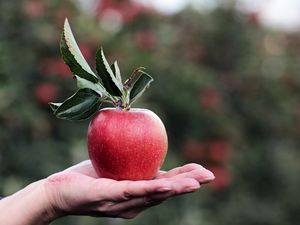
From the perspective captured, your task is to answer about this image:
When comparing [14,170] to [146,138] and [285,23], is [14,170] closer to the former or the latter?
[146,138]

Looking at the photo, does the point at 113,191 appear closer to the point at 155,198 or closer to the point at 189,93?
the point at 155,198

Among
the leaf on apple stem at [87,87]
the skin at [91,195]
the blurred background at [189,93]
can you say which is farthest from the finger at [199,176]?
the blurred background at [189,93]

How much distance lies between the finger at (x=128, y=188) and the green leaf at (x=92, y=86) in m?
0.33

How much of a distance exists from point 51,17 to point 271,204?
4007 millimetres

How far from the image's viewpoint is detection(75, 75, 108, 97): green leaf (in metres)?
2.28

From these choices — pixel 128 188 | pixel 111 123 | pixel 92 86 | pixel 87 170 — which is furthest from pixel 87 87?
pixel 128 188

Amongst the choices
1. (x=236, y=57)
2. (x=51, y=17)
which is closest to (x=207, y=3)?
(x=236, y=57)

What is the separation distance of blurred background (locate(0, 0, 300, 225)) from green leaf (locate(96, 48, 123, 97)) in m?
1.95

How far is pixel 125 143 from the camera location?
2.27m

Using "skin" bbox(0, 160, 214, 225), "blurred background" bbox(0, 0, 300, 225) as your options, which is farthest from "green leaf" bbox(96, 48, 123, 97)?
"blurred background" bbox(0, 0, 300, 225)

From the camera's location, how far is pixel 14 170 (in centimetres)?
→ 555

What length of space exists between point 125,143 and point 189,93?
20.7ft

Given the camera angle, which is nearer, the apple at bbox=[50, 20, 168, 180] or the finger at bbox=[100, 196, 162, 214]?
the finger at bbox=[100, 196, 162, 214]

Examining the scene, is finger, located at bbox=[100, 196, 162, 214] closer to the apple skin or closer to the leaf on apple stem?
the apple skin
